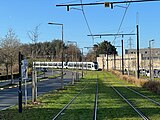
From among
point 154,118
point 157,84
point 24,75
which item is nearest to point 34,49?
point 157,84

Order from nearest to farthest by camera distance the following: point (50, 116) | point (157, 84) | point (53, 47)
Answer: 1. point (50, 116)
2. point (157, 84)
3. point (53, 47)

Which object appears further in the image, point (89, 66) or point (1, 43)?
point (89, 66)

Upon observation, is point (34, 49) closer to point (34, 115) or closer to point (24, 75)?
point (24, 75)

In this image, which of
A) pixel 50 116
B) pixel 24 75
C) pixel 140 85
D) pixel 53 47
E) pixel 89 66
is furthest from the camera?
pixel 53 47

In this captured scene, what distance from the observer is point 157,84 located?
1271 inches

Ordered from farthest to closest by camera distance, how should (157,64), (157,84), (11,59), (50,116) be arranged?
(157,64) → (11,59) → (157,84) → (50,116)

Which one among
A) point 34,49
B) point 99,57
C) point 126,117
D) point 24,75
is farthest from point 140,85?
point 99,57

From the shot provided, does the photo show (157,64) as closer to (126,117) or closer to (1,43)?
(1,43)

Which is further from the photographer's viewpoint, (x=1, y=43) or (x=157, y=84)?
(x=1, y=43)

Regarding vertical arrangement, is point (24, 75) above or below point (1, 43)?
below

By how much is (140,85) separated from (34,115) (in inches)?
1117

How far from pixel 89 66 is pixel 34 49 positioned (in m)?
93.7

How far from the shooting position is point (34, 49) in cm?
3253

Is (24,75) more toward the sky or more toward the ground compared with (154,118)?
more toward the sky
